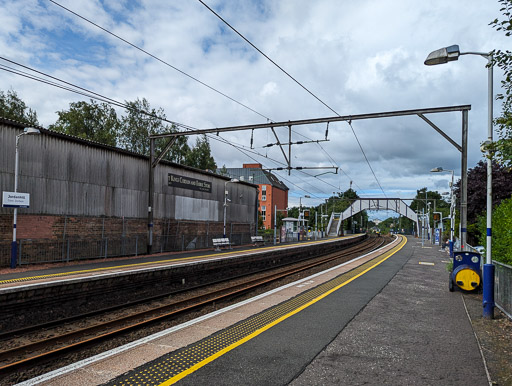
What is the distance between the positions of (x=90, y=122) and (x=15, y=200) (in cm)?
3434

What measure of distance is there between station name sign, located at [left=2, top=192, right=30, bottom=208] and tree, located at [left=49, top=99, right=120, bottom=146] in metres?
29.6

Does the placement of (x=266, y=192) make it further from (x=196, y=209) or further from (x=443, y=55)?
(x=443, y=55)

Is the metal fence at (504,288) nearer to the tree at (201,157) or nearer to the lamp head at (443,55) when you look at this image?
the lamp head at (443,55)

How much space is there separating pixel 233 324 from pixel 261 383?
2807mm

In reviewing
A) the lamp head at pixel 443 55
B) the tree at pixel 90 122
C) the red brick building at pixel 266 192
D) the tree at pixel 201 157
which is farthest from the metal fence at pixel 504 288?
the red brick building at pixel 266 192

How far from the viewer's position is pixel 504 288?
892 centimetres

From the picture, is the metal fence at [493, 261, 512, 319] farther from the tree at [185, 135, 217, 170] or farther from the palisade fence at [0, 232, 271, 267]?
the tree at [185, 135, 217, 170]

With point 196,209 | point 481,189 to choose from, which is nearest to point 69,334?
point 196,209

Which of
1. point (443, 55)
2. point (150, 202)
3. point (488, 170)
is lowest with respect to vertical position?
point (150, 202)

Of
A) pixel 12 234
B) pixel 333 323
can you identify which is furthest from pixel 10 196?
pixel 333 323

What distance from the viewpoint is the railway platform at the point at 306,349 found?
5.17 meters

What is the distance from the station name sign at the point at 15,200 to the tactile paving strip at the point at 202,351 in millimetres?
13037

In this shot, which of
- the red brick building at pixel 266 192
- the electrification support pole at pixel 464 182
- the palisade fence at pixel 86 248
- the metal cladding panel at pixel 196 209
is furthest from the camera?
the red brick building at pixel 266 192

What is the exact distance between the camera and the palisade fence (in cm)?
1734
